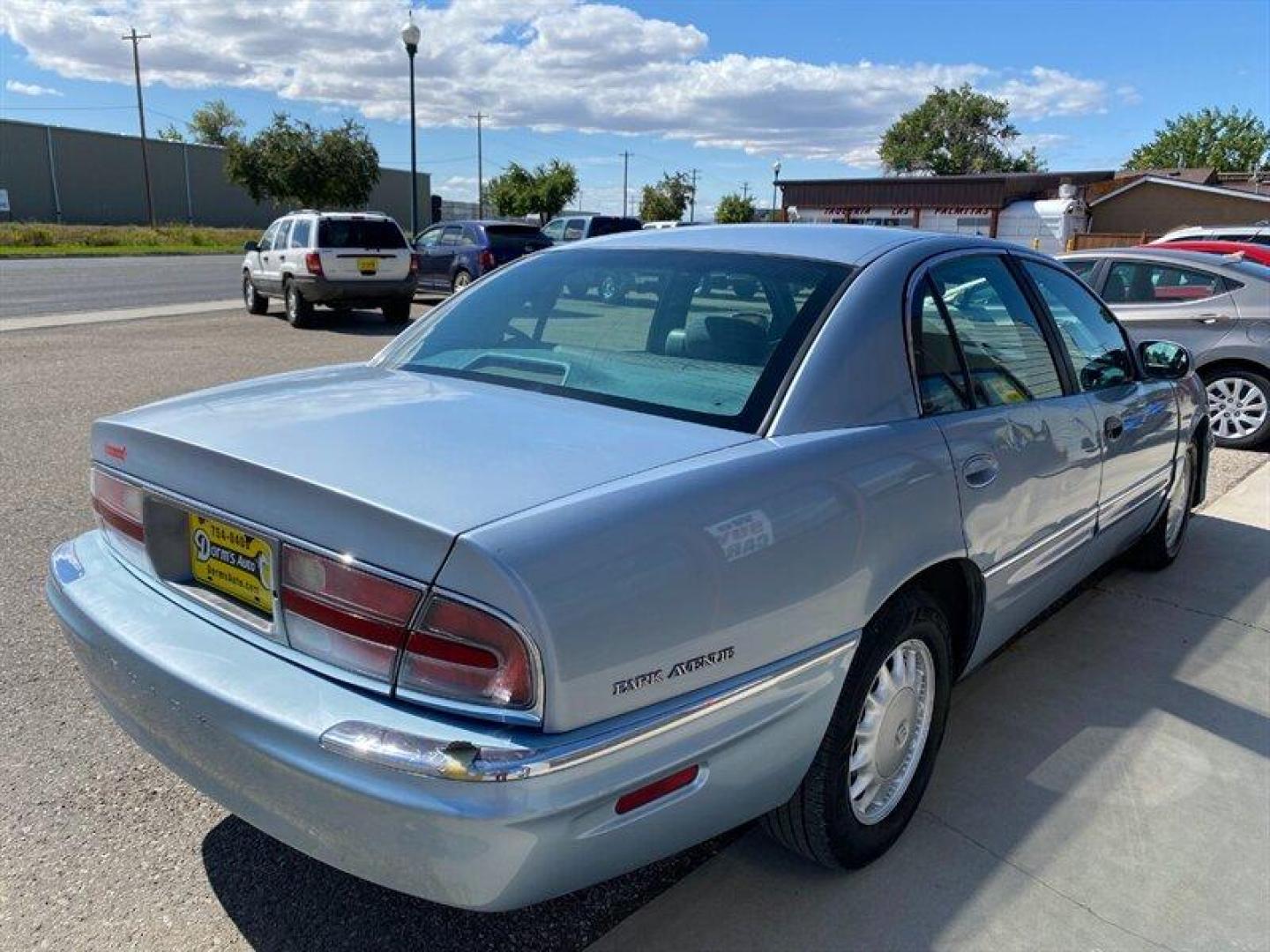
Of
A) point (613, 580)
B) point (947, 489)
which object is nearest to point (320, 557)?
point (613, 580)

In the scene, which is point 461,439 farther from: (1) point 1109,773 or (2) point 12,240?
(2) point 12,240

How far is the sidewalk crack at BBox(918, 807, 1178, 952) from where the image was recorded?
2299 millimetres

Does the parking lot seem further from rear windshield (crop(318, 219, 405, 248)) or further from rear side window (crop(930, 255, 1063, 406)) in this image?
rear windshield (crop(318, 219, 405, 248))

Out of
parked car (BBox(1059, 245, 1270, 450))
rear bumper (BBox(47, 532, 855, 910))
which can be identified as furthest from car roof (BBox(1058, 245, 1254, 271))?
rear bumper (BBox(47, 532, 855, 910))

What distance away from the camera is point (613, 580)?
5.57 feet

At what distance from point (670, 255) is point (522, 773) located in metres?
1.82

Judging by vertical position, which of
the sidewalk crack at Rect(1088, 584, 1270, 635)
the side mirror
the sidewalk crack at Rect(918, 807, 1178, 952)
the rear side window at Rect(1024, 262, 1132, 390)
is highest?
the rear side window at Rect(1024, 262, 1132, 390)

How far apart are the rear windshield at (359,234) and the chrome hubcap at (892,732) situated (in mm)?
13450

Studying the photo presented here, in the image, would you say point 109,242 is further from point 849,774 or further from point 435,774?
point 435,774

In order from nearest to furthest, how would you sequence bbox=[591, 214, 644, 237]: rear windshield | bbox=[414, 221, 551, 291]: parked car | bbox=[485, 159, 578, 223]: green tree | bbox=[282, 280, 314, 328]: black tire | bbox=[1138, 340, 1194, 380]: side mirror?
bbox=[1138, 340, 1194, 380]: side mirror, bbox=[282, 280, 314, 328]: black tire, bbox=[414, 221, 551, 291]: parked car, bbox=[591, 214, 644, 237]: rear windshield, bbox=[485, 159, 578, 223]: green tree

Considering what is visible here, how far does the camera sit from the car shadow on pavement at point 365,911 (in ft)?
7.18

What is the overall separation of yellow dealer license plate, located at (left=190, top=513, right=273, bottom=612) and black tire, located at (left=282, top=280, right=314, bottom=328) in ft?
43.1

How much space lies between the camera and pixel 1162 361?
412 cm

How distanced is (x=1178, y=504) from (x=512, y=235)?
14.5m
